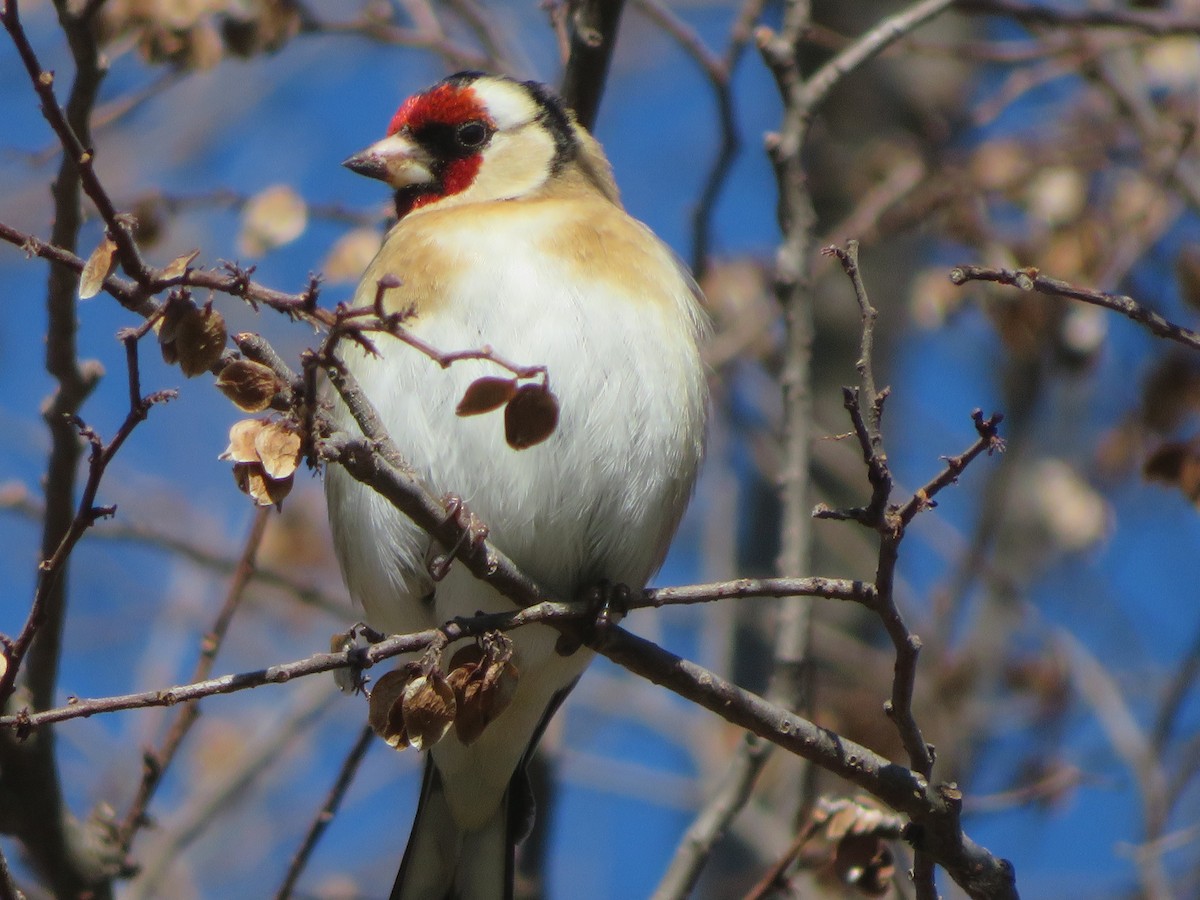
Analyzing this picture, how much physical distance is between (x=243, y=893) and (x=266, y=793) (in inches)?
20.8

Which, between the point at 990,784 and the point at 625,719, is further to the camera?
the point at 625,719

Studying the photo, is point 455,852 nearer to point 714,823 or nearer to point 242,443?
point 714,823

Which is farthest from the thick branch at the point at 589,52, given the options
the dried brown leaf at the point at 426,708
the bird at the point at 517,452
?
the dried brown leaf at the point at 426,708

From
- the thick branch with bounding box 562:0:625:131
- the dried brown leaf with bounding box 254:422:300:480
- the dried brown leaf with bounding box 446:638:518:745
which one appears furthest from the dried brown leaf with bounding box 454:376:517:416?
the thick branch with bounding box 562:0:625:131

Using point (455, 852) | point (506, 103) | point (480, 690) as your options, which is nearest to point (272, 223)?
point (506, 103)

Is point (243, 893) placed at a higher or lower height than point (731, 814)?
higher

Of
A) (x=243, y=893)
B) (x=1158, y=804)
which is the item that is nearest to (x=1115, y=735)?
(x=1158, y=804)

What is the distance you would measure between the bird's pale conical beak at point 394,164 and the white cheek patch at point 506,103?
0.25 meters

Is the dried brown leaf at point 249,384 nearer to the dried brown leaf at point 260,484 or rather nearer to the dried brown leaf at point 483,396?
the dried brown leaf at point 260,484

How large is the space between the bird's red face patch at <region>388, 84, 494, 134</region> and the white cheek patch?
0.07ft

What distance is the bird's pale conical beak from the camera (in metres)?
4.20

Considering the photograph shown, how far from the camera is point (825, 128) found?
693 cm

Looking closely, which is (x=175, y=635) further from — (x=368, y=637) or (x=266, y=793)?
(x=368, y=637)

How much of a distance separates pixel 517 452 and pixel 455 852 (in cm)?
103
